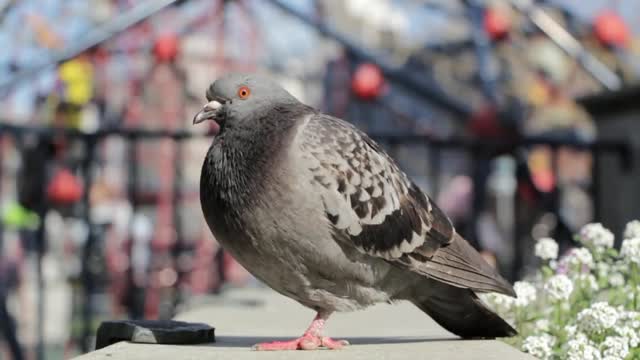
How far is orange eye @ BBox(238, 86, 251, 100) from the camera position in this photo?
128 inches

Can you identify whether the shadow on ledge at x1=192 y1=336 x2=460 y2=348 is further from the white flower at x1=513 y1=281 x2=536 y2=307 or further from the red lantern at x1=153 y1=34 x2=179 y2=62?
the red lantern at x1=153 y1=34 x2=179 y2=62

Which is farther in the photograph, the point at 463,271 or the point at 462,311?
the point at 462,311

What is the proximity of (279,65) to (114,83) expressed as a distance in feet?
8.20

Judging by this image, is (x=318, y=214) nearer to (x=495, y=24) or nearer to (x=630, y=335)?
(x=630, y=335)

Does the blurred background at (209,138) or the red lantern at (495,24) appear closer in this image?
the blurred background at (209,138)

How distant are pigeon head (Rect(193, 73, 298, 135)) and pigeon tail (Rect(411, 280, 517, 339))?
0.78 m

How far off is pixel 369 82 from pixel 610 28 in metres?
2.05

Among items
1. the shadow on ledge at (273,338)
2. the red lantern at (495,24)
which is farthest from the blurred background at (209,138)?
the shadow on ledge at (273,338)

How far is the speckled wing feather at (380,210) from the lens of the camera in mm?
3078

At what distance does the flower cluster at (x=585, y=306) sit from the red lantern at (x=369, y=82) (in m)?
3.64

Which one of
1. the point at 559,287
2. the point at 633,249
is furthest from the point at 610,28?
the point at 559,287

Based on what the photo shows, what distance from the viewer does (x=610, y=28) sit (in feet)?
27.6

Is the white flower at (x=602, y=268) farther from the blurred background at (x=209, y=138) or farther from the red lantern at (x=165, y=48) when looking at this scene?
the red lantern at (x=165, y=48)

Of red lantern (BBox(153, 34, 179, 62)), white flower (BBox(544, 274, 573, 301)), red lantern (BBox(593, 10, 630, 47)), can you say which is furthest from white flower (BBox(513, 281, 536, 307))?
red lantern (BBox(593, 10, 630, 47))
